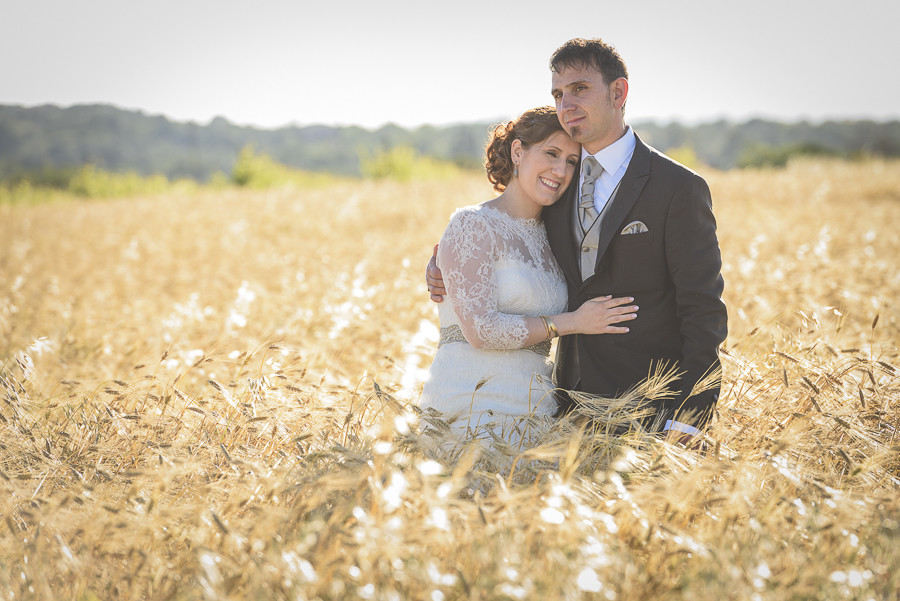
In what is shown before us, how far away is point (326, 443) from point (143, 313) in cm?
459

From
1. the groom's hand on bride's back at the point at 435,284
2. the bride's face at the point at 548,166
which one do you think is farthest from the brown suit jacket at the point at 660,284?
the groom's hand on bride's back at the point at 435,284

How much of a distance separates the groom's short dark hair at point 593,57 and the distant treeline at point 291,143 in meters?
34.6

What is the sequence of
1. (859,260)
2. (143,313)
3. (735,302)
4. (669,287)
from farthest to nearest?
(859,260), (143,313), (735,302), (669,287)

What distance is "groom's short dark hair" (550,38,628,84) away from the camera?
3064 millimetres

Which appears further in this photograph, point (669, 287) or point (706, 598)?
point (669, 287)

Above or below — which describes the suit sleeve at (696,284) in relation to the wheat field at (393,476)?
above

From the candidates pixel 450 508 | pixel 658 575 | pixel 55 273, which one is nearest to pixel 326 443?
pixel 450 508

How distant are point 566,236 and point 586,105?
66cm

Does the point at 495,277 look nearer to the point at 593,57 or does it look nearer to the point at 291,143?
the point at 593,57

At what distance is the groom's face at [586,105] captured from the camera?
3066mm

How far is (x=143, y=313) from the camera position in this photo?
21.9 ft

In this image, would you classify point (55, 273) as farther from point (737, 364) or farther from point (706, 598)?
point (706, 598)

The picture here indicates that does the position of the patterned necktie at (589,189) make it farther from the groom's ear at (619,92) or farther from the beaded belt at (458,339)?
the beaded belt at (458,339)

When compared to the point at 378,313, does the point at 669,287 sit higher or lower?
higher
